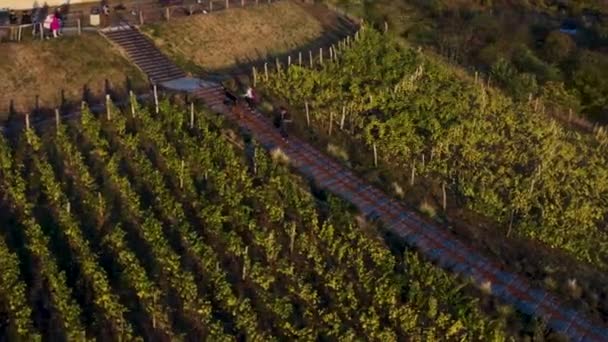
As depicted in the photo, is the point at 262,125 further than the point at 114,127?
Yes

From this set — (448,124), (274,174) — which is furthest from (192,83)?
(448,124)

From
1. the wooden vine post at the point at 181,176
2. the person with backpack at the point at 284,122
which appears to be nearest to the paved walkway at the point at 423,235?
the person with backpack at the point at 284,122

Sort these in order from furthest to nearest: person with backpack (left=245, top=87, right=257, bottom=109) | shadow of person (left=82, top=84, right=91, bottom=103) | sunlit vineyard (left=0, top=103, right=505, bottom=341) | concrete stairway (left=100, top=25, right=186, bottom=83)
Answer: concrete stairway (left=100, top=25, right=186, bottom=83) → person with backpack (left=245, top=87, right=257, bottom=109) → shadow of person (left=82, top=84, right=91, bottom=103) → sunlit vineyard (left=0, top=103, right=505, bottom=341)

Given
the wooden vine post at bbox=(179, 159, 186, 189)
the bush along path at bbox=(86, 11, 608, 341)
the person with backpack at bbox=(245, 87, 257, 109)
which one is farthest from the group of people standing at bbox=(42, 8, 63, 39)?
the wooden vine post at bbox=(179, 159, 186, 189)

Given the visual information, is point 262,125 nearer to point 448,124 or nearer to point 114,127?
point 114,127

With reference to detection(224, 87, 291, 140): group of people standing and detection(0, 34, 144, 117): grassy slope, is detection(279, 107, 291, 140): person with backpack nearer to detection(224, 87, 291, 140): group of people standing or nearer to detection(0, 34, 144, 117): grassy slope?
detection(224, 87, 291, 140): group of people standing

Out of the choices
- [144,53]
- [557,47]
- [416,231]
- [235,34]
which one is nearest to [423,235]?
[416,231]

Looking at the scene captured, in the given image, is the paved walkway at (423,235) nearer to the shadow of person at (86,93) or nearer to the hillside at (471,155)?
the hillside at (471,155)
